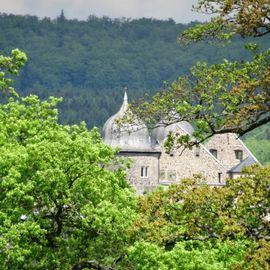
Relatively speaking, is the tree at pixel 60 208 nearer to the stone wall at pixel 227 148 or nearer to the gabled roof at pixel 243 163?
the gabled roof at pixel 243 163

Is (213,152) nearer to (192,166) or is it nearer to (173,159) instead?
(192,166)

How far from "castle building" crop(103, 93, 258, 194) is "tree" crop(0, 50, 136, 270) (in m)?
75.1

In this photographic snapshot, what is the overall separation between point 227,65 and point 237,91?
2091 mm

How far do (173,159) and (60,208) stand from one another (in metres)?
80.5

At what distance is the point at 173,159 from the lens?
12175cm

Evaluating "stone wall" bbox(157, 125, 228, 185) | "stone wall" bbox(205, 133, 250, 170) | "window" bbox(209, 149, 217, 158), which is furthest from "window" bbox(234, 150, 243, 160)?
"stone wall" bbox(157, 125, 228, 185)

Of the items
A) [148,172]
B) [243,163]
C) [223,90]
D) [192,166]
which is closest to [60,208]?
[223,90]

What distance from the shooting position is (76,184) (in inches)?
1634

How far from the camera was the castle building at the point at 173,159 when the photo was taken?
4715 inches

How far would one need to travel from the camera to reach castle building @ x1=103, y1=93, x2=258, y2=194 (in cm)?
11975

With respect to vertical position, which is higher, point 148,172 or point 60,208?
point 148,172

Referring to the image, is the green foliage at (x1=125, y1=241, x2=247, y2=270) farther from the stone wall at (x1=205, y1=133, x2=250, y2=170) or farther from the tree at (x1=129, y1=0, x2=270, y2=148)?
the stone wall at (x1=205, y1=133, x2=250, y2=170)

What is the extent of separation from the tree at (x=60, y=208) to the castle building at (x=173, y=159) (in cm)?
7507

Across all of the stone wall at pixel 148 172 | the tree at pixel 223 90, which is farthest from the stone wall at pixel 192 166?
Result: the tree at pixel 223 90
